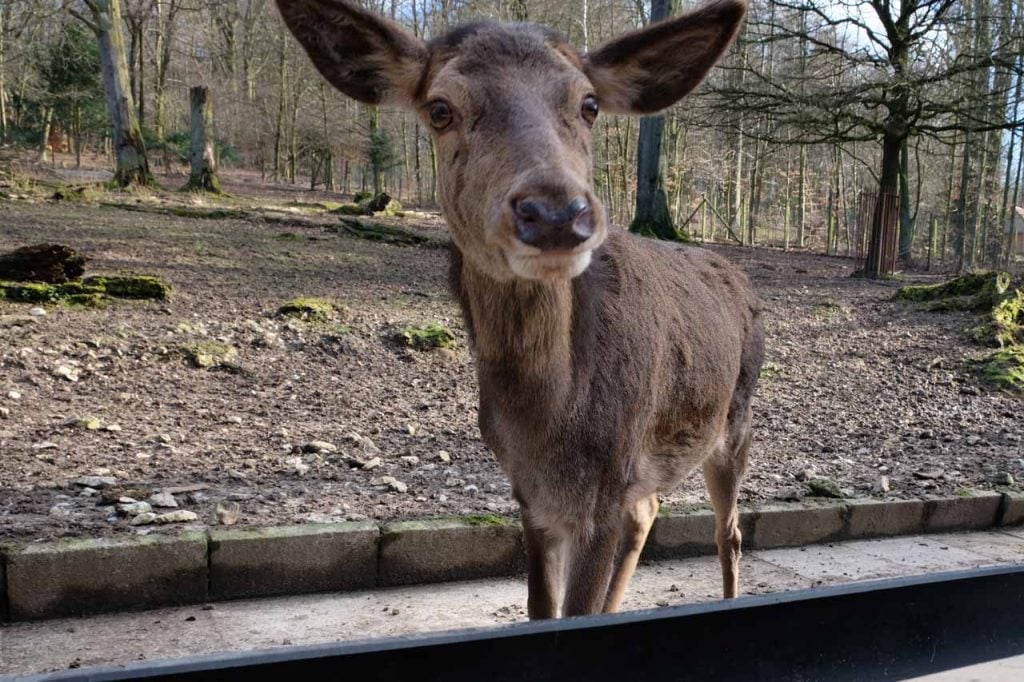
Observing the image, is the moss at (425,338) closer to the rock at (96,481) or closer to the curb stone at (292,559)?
the rock at (96,481)

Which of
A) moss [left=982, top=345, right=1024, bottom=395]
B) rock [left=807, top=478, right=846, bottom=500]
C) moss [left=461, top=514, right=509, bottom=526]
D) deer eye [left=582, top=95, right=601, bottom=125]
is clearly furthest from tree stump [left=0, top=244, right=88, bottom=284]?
moss [left=982, top=345, right=1024, bottom=395]

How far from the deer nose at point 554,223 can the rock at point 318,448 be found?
3.77 meters

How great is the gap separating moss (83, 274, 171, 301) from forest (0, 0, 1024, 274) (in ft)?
16.1

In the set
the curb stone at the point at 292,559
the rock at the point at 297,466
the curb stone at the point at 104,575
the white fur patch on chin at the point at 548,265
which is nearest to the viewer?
the white fur patch on chin at the point at 548,265

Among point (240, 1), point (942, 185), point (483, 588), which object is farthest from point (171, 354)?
point (942, 185)

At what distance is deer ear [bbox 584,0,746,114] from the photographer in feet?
11.8

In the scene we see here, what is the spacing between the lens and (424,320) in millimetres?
8961

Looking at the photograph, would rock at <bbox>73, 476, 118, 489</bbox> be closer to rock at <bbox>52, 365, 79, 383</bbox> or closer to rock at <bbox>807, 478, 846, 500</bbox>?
rock at <bbox>52, 365, 79, 383</bbox>

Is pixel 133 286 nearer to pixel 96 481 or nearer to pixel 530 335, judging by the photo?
pixel 96 481

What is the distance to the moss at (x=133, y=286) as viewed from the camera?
329 inches

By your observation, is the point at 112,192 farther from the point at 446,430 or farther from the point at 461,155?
the point at 461,155

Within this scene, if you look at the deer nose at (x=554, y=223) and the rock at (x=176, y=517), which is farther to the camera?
the rock at (x=176, y=517)

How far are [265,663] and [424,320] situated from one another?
758cm

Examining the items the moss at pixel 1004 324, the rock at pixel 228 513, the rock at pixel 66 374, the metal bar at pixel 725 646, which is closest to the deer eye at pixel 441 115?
the metal bar at pixel 725 646
